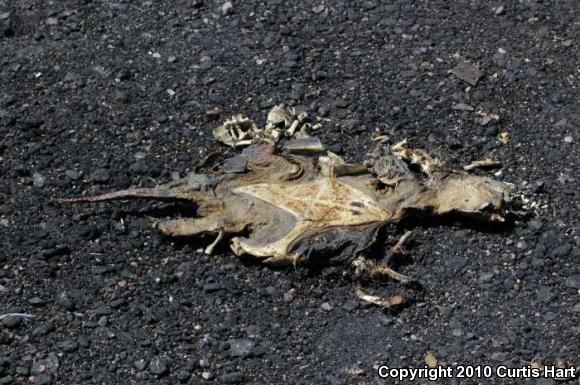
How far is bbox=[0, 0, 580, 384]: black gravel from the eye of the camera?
13.2 ft

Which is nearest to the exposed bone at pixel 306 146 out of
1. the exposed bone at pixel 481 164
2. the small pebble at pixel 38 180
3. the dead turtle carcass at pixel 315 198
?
the dead turtle carcass at pixel 315 198

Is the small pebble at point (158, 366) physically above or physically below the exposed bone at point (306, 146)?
below

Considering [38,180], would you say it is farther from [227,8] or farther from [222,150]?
[227,8]

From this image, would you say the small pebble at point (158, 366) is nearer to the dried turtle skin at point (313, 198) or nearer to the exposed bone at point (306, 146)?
the dried turtle skin at point (313, 198)

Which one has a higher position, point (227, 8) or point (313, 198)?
point (227, 8)

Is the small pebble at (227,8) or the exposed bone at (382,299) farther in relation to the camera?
the small pebble at (227,8)

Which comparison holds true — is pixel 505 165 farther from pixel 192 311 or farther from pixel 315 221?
pixel 192 311

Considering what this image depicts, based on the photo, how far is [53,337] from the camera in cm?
401

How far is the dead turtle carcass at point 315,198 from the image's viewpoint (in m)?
4.22

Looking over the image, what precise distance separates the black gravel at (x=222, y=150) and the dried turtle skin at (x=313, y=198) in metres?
0.10

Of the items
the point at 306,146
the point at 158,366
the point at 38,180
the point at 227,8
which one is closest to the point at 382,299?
the point at 306,146

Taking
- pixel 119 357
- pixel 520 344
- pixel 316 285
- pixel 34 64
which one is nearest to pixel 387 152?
pixel 316 285

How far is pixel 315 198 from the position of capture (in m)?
4.36

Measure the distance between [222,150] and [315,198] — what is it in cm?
61
